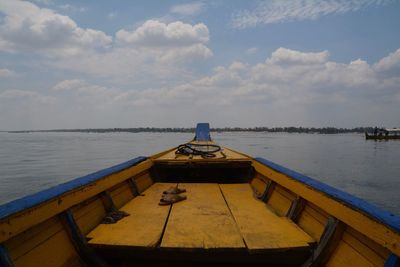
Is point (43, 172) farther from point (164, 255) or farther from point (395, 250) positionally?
point (395, 250)

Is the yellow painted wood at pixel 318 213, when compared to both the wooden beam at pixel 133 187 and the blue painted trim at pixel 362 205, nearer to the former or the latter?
the blue painted trim at pixel 362 205

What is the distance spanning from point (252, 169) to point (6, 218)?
193 inches

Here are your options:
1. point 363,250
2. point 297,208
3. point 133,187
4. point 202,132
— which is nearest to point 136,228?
point 133,187

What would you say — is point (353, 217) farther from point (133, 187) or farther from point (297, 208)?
point (133, 187)

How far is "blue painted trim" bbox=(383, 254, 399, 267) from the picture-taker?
1.91 m

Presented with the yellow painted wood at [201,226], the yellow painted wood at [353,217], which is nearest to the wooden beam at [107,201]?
the yellow painted wood at [201,226]

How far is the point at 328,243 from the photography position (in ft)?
8.79

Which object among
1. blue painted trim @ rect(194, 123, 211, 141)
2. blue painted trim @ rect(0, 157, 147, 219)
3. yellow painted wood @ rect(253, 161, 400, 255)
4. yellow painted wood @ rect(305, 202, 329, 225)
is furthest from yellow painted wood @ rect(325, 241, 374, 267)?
blue painted trim @ rect(194, 123, 211, 141)

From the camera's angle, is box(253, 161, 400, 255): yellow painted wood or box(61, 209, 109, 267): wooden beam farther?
box(61, 209, 109, 267): wooden beam

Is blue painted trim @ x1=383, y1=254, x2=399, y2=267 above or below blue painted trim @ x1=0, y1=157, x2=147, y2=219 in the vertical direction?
below

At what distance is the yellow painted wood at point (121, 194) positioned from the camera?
4105 millimetres

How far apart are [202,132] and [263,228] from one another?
13351mm

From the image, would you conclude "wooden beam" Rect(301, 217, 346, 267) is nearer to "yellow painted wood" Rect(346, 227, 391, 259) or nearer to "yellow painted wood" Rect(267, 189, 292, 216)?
"yellow painted wood" Rect(346, 227, 391, 259)

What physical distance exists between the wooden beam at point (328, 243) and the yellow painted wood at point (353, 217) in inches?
4.4
